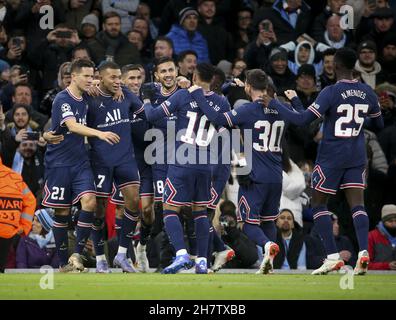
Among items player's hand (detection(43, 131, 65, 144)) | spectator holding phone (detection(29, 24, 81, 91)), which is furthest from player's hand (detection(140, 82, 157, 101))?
spectator holding phone (detection(29, 24, 81, 91))

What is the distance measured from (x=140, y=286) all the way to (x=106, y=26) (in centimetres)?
941

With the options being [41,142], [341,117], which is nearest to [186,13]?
[41,142]

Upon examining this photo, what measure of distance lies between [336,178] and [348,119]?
76 centimetres

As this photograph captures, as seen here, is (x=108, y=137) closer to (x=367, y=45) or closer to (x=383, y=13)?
(x=367, y=45)

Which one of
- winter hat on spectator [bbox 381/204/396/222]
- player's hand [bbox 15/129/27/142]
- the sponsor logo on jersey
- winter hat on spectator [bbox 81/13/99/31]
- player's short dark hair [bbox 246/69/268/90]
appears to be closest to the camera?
the sponsor logo on jersey

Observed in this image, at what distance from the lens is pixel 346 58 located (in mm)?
15312

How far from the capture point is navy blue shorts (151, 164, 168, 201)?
1677 centimetres

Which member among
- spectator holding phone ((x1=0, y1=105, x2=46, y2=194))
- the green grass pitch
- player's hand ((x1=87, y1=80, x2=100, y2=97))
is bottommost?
the green grass pitch

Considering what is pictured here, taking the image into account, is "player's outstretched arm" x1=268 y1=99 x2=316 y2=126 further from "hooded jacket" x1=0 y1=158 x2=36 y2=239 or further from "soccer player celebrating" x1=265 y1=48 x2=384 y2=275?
"hooded jacket" x1=0 y1=158 x2=36 y2=239

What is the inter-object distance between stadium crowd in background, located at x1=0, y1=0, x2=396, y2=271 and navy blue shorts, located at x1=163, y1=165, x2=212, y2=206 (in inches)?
50.3

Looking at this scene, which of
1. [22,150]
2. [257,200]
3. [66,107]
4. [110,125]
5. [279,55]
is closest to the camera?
[66,107]

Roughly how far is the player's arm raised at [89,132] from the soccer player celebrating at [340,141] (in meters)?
2.21
